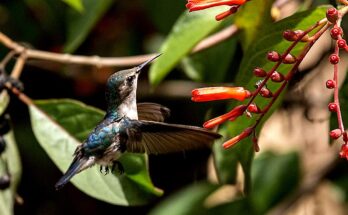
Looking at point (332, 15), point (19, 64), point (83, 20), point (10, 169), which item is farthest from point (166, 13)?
point (332, 15)

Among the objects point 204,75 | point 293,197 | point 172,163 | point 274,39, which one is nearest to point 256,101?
point 274,39

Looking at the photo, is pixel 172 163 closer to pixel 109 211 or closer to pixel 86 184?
pixel 109 211

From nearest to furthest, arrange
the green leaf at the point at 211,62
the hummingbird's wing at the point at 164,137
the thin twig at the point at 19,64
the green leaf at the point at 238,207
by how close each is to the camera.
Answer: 1. the hummingbird's wing at the point at 164,137
2. the thin twig at the point at 19,64
3. the green leaf at the point at 211,62
4. the green leaf at the point at 238,207

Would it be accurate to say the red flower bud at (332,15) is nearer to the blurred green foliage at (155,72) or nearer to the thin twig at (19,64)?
the blurred green foliage at (155,72)

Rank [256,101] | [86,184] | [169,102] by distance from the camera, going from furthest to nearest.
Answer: [169,102] < [86,184] < [256,101]

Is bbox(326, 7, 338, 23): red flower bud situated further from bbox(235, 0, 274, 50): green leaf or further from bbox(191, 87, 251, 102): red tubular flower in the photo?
bbox(235, 0, 274, 50): green leaf

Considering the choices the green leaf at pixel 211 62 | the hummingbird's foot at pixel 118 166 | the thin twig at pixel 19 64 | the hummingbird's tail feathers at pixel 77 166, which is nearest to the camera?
the hummingbird's tail feathers at pixel 77 166

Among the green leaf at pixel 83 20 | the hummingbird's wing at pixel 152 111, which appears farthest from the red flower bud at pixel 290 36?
the green leaf at pixel 83 20

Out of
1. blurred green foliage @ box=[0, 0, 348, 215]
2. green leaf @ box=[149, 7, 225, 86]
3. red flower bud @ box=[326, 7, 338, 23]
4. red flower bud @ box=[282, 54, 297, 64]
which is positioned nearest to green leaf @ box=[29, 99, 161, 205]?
blurred green foliage @ box=[0, 0, 348, 215]
